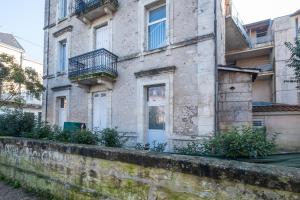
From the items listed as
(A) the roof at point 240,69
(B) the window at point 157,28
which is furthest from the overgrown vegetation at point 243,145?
(B) the window at point 157,28

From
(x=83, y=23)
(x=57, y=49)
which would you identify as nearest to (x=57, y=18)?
(x=57, y=49)

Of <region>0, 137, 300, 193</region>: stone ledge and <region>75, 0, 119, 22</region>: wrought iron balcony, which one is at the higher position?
<region>75, 0, 119, 22</region>: wrought iron balcony

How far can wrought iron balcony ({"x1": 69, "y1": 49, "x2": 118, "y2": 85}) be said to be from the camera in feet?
35.9

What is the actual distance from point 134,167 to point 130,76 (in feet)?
23.8

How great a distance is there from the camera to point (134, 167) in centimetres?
381

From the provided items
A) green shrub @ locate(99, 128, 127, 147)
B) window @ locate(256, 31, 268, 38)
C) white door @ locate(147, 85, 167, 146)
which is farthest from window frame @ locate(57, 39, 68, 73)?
window @ locate(256, 31, 268, 38)

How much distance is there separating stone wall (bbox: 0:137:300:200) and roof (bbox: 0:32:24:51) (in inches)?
1099

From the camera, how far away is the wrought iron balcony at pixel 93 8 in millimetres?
11391

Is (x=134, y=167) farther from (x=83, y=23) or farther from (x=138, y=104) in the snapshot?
(x=83, y=23)

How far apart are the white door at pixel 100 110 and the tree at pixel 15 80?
451cm

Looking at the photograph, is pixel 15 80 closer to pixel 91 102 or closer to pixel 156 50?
pixel 91 102

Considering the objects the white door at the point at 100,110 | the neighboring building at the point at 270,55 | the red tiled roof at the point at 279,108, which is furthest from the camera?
the neighboring building at the point at 270,55

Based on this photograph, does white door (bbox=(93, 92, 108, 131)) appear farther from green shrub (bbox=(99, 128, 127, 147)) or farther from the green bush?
green shrub (bbox=(99, 128, 127, 147))

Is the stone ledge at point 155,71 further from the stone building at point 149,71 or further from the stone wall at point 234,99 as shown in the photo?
the stone wall at point 234,99
